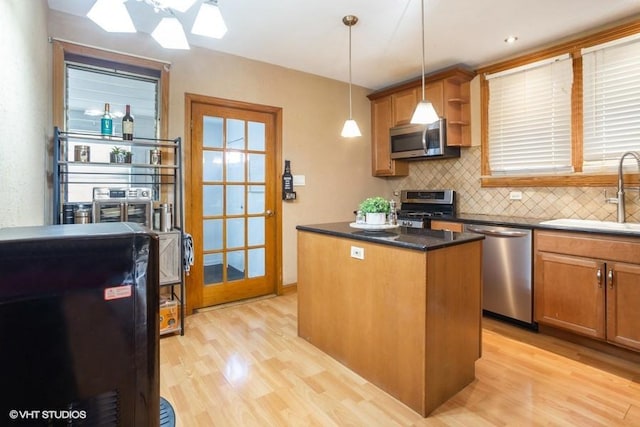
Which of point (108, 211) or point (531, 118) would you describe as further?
point (531, 118)

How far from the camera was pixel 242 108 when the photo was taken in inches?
141

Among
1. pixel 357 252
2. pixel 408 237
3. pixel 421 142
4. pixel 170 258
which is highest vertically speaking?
pixel 421 142

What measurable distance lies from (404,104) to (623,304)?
2874 mm

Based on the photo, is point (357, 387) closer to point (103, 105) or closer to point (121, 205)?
point (121, 205)

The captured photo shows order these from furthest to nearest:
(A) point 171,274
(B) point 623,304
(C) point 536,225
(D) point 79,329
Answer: (A) point 171,274
(C) point 536,225
(B) point 623,304
(D) point 79,329

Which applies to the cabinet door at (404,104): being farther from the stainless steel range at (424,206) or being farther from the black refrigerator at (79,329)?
the black refrigerator at (79,329)

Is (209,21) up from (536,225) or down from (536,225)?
up

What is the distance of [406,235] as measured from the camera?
2070mm

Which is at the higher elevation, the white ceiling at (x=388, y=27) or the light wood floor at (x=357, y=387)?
the white ceiling at (x=388, y=27)

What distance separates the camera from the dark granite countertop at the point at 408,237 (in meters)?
1.79

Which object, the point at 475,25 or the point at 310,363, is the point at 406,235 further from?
the point at 475,25

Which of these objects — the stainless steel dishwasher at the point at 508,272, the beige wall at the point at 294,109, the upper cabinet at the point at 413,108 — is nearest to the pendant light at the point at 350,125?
the beige wall at the point at 294,109

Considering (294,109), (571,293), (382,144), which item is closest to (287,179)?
(294,109)

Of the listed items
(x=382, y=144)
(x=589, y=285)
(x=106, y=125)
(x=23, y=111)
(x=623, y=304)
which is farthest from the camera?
(x=382, y=144)
